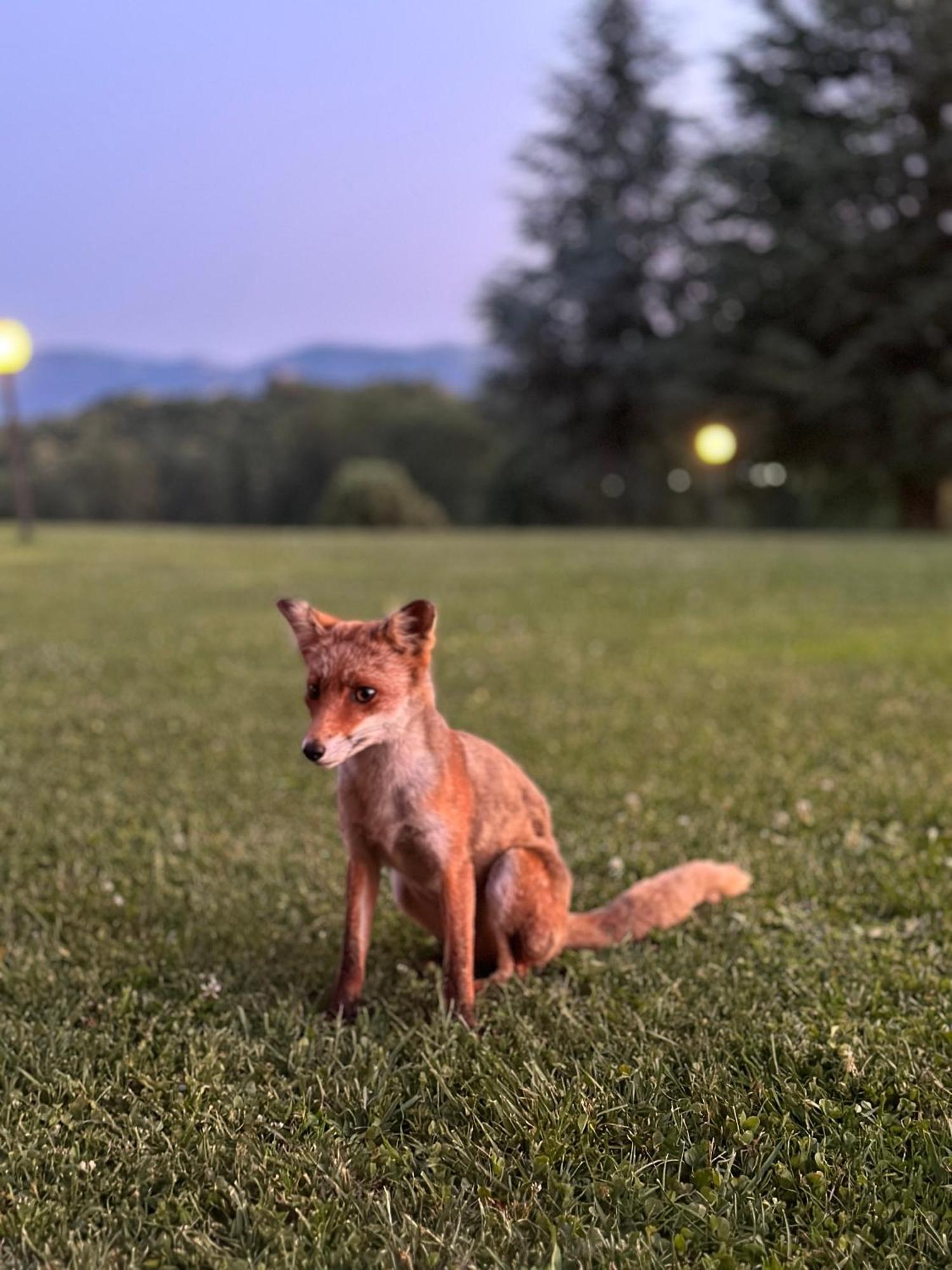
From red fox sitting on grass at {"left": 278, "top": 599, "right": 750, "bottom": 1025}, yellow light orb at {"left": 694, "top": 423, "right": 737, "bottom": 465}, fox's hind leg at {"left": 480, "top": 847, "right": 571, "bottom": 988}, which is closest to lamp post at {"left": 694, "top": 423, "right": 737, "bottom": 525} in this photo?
yellow light orb at {"left": 694, "top": 423, "right": 737, "bottom": 465}

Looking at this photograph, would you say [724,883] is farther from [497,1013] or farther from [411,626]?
[411,626]

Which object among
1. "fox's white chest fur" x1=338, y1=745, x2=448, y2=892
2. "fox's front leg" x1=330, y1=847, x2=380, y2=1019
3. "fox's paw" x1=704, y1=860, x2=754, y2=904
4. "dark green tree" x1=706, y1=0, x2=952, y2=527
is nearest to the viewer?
"fox's white chest fur" x1=338, y1=745, x2=448, y2=892

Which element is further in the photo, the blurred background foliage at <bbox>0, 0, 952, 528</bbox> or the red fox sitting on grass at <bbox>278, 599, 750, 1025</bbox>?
the blurred background foliage at <bbox>0, 0, 952, 528</bbox>

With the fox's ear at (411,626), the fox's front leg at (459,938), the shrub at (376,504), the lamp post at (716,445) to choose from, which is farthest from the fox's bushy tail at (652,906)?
the shrub at (376,504)

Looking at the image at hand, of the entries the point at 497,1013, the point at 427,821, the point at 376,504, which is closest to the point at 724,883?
the point at 497,1013

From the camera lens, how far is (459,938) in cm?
292

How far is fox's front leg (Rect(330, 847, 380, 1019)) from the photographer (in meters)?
2.98

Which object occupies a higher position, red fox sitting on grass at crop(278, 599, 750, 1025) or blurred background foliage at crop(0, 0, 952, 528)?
blurred background foliage at crop(0, 0, 952, 528)

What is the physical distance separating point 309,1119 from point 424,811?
754mm

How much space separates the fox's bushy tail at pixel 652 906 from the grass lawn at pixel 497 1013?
2.5 inches

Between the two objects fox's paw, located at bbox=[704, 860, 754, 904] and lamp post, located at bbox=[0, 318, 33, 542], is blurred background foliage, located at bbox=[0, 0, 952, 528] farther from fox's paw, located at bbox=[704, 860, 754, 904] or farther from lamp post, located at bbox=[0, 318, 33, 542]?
fox's paw, located at bbox=[704, 860, 754, 904]

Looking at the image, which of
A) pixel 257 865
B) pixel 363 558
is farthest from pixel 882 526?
pixel 257 865

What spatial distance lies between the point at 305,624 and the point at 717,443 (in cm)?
2893

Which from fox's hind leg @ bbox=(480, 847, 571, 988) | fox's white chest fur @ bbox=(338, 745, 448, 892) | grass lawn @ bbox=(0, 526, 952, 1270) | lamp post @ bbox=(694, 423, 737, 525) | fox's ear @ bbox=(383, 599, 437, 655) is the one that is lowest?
grass lawn @ bbox=(0, 526, 952, 1270)
